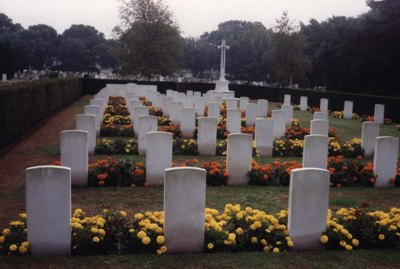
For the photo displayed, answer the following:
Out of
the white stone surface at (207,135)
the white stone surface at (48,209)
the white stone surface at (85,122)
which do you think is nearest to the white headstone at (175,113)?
the white stone surface at (207,135)

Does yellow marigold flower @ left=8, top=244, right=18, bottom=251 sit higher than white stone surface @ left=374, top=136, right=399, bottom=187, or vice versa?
white stone surface @ left=374, top=136, right=399, bottom=187

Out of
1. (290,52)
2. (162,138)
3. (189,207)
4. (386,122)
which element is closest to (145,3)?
(290,52)

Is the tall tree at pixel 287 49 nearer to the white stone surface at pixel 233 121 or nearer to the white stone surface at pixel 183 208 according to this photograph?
the white stone surface at pixel 233 121

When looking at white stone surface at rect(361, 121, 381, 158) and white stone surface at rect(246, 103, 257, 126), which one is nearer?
white stone surface at rect(361, 121, 381, 158)

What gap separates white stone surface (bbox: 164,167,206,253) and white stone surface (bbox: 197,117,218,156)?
639 centimetres

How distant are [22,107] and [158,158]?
24.9 feet

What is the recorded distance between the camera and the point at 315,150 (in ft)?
31.0

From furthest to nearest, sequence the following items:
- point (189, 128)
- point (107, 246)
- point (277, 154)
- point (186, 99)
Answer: point (186, 99)
point (189, 128)
point (277, 154)
point (107, 246)

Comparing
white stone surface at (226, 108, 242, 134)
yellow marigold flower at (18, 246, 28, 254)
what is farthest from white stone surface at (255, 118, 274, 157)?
yellow marigold flower at (18, 246, 28, 254)

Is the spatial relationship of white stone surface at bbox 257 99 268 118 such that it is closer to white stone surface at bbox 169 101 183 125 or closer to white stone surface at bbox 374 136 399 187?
white stone surface at bbox 169 101 183 125

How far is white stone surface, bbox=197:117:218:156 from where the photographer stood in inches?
473

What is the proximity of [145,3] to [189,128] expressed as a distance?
36983 millimetres

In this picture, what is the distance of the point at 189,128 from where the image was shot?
14961 mm

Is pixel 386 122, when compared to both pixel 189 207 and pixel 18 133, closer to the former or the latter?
pixel 18 133
